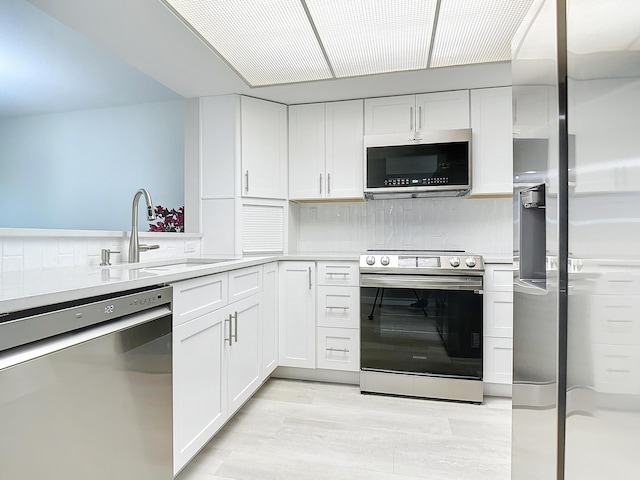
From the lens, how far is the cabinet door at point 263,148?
2.79 m

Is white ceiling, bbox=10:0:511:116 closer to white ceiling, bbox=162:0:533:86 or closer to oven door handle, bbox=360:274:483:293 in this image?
white ceiling, bbox=162:0:533:86

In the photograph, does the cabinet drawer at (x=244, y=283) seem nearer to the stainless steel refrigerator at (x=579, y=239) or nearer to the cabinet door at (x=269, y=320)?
the cabinet door at (x=269, y=320)

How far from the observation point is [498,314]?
7.81 feet

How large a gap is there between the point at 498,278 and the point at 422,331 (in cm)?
62

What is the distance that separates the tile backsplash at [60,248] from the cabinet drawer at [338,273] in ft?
3.68

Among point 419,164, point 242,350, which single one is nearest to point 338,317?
point 242,350

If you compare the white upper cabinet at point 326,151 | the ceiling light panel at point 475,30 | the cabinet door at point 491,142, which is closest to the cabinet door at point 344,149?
the white upper cabinet at point 326,151

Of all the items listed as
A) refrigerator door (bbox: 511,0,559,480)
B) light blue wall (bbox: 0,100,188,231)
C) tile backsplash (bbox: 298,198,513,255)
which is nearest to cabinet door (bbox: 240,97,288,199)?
tile backsplash (bbox: 298,198,513,255)

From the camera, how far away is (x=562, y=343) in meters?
0.73

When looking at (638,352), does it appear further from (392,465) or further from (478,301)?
(478,301)

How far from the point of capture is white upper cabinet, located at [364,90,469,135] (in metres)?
2.71

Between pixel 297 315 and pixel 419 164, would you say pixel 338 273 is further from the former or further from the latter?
pixel 419 164

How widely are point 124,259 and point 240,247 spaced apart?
89 centimetres

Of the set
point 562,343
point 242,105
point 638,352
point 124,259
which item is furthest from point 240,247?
point 638,352
